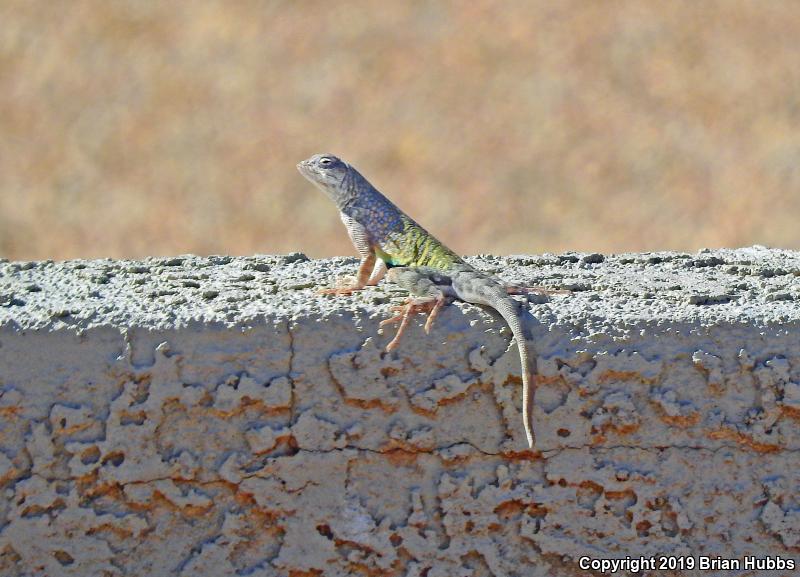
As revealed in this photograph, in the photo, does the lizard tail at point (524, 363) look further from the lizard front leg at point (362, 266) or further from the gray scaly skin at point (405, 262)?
the lizard front leg at point (362, 266)

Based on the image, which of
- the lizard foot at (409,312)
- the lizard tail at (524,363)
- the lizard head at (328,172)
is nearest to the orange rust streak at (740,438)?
the lizard tail at (524,363)

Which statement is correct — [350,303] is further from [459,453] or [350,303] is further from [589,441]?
[589,441]

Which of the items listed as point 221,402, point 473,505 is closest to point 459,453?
point 473,505

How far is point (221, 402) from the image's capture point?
3057mm

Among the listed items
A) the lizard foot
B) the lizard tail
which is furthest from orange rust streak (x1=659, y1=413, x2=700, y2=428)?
the lizard foot

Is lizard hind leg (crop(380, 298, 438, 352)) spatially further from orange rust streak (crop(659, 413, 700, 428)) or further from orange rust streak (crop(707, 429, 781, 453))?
orange rust streak (crop(707, 429, 781, 453))

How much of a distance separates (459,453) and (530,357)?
0.26m

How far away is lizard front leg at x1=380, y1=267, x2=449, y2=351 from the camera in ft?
10.2

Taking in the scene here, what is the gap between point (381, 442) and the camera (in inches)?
122

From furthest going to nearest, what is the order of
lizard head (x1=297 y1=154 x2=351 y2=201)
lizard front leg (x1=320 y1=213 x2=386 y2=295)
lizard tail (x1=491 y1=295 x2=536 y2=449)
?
lizard head (x1=297 y1=154 x2=351 y2=201) < lizard front leg (x1=320 y1=213 x2=386 y2=295) < lizard tail (x1=491 y1=295 x2=536 y2=449)

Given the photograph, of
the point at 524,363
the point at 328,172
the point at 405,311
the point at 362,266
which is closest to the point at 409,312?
the point at 405,311

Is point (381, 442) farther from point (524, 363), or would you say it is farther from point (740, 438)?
point (740, 438)

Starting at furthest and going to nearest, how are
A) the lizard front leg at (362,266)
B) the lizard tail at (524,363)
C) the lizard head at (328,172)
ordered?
the lizard head at (328,172) < the lizard front leg at (362,266) < the lizard tail at (524,363)

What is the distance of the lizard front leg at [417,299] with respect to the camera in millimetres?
3096
